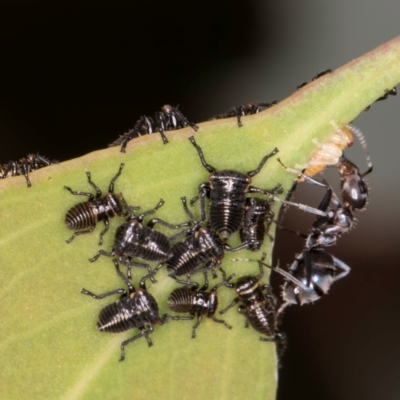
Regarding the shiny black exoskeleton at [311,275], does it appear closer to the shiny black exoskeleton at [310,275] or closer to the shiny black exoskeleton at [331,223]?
the shiny black exoskeleton at [310,275]

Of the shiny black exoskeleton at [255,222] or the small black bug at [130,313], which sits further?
the shiny black exoskeleton at [255,222]

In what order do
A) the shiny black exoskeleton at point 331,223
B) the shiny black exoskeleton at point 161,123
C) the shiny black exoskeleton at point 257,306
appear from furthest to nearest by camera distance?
the shiny black exoskeleton at point 331,223 → the shiny black exoskeleton at point 161,123 → the shiny black exoskeleton at point 257,306

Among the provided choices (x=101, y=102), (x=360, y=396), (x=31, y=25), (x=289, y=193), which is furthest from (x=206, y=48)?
(x=360, y=396)

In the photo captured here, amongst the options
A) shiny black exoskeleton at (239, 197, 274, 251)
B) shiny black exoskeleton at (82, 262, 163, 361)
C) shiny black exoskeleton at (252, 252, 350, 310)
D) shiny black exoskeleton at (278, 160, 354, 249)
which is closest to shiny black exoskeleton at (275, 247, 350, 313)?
shiny black exoskeleton at (252, 252, 350, 310)

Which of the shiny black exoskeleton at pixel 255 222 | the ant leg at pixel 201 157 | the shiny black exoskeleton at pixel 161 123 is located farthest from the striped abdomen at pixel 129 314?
the shiny black exoskeleton at pixel 161 123

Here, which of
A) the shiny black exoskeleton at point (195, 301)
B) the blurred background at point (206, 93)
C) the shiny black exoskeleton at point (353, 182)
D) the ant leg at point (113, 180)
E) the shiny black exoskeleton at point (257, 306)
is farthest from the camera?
the blurred background at point (206, 93)

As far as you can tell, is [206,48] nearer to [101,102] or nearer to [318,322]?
[101,102]

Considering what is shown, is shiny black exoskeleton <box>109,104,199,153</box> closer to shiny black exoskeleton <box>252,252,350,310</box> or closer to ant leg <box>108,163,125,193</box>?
ant leg <box>108,163,125,193</box>

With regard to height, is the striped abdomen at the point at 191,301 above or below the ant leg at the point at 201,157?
below
